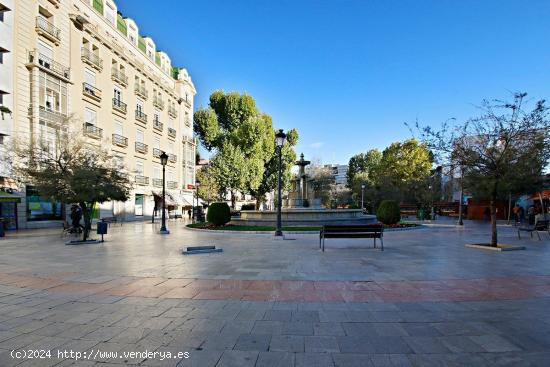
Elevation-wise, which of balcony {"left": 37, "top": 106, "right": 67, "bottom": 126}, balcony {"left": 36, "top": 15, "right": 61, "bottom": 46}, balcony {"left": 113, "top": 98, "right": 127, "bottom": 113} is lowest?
balcony {"left": 37, "top": 106, "right": 67, "bottom": 126}

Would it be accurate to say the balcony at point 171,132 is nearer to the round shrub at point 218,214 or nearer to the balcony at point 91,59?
the balcony at point 91,59

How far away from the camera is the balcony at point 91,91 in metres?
26.8

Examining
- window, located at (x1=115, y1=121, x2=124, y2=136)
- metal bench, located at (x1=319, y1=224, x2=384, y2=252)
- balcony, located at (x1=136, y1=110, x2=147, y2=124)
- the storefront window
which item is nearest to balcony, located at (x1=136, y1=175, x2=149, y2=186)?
window, located at (x1=115, y1=121, x2=124, y2=136)

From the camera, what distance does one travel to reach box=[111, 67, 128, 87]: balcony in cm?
3080

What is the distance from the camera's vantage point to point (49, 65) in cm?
2320

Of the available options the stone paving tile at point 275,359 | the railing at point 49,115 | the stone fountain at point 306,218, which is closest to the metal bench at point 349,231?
the stone paving tile at point 275,359

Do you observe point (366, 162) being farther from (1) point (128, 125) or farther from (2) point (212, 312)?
(2) point (212, 312)

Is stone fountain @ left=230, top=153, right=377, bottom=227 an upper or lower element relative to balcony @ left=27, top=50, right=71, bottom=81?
lower

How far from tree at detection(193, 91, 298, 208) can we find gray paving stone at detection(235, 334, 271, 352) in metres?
35.1

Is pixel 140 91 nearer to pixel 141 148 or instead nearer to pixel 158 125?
pixel 158 125

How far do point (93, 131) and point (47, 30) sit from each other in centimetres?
796

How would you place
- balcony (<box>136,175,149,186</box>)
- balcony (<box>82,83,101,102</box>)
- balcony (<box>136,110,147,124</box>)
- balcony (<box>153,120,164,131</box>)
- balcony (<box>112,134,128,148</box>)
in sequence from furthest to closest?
balcony (<box>153,120,164,131</box>) → balcony (<box>136,110,147,124</box>) → balcony (<box>136,175,149,186</box>) → balcony (<box>112,134,128,148</box>) → balcony (<box>82,83,101,102</box>)

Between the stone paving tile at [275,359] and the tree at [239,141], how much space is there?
117 feet

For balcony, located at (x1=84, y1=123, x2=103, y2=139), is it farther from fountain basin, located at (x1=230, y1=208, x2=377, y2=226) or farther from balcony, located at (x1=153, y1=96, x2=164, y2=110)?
fountain basin, located at (x1=230, y1=208, x2=377, y2=226)
